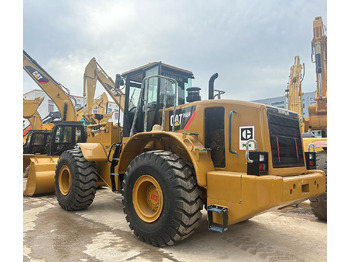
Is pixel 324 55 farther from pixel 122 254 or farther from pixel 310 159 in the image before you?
pixel 122 254

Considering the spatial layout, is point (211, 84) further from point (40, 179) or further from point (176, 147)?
point (40, 179)

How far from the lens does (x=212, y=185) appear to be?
11.5 ft

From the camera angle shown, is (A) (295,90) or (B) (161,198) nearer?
(B) (161,198)

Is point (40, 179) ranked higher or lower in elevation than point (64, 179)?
lower

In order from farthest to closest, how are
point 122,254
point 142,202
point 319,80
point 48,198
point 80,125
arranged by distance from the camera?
point 80,125, point 319,80, point 48,198, point 142,202, point 122,254

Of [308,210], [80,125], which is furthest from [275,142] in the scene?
[80,125]

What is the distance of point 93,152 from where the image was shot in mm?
5637

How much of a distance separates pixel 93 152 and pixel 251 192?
3.52 metres

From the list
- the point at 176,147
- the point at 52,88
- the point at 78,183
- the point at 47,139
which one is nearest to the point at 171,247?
the point at 176,147

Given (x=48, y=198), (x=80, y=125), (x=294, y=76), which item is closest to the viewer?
(x=48, y=198)

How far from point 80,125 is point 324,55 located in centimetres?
805

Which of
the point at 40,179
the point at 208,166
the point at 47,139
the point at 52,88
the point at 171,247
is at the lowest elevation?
the point at 171,247

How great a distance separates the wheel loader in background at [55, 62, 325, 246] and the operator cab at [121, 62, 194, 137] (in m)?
0.02

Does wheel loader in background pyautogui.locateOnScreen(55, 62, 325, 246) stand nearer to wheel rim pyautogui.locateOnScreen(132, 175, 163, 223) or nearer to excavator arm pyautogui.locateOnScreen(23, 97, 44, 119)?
wheel rim pyautogui.locateOnScreen(132, 175, 163, 223)
